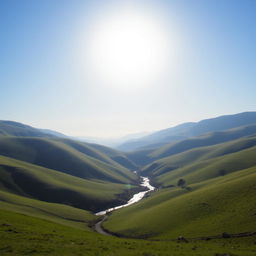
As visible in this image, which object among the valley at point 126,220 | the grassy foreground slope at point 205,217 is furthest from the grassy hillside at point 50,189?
the grassy foreground slope at point 205,217

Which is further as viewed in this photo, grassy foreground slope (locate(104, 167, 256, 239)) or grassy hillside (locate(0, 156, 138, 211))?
grassy hillside (locate(0, 156, 138, 211))

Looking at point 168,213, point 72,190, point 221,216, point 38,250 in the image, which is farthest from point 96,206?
point 38,250

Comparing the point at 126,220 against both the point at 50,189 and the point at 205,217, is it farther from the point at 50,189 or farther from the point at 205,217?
the point at 50,189

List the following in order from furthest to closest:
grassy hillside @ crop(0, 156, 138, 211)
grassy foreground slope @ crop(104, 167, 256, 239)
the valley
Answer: grassy hillside @ crop(0, 156, 138, 211), grassy foreground slope @ crop(104, 167, 256, 239), the valley

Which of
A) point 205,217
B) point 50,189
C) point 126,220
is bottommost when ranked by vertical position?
point 126,220

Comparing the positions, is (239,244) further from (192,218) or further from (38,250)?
(38,250)

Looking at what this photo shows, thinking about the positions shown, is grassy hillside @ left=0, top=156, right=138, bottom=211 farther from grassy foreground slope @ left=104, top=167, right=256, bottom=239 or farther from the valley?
grassy foreground slope @ left=104, top=167, right=256, bottom=239

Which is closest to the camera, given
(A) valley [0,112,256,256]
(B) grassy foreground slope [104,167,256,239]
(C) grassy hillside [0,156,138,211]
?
(A) valley [0,112,256,256]

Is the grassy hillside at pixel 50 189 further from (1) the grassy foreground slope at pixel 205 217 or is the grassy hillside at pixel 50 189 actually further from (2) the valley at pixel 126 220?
(1) the grassy foreground slope at pixel 205 217

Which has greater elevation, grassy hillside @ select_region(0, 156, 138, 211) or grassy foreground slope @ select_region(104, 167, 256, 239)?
grassy hillside @ select_region(0, 156, 138, 211)

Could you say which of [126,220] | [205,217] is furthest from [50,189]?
[205,217]

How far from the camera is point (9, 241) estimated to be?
27.8 m

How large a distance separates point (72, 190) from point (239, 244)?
11340cm

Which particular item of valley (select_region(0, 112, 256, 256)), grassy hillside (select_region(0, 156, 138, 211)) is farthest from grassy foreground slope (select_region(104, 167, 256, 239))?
grassy hillside (select_region(0, 156, 138, 211))
